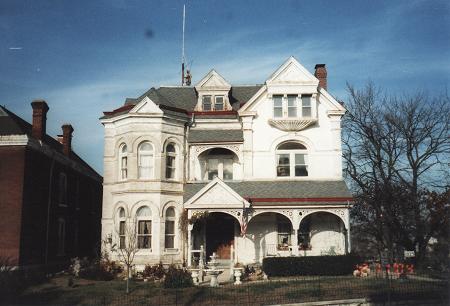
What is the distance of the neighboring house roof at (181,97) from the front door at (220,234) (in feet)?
20.6

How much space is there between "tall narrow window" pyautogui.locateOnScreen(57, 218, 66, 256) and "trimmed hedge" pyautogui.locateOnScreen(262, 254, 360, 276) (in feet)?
44.8

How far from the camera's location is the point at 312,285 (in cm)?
2070

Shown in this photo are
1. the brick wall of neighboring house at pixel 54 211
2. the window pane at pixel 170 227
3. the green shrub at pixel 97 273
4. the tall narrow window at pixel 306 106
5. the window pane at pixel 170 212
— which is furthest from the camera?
the tall narrow window at pixel 306 106

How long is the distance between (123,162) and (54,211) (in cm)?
529

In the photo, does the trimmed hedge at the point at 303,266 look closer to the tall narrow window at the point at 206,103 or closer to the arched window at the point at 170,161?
the arched window at the point at 170,161

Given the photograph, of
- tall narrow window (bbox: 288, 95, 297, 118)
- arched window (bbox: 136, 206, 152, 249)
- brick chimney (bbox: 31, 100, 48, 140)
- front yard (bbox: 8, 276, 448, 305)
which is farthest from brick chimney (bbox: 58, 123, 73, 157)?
tall narrow window (bbox: 288, 95, 297, 118)

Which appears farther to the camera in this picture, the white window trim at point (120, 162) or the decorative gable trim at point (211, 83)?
the decorative gable trim at point (211, 83)

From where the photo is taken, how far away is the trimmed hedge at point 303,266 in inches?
971

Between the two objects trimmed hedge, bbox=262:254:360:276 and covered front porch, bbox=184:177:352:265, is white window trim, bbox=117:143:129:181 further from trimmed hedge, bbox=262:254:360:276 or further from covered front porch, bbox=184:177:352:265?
trimmed hedge, bbox=262:254:360:276

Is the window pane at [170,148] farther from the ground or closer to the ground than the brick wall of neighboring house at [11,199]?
farther from the ground

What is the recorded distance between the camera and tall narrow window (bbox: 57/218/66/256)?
31.3 m

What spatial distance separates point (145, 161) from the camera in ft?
95.0

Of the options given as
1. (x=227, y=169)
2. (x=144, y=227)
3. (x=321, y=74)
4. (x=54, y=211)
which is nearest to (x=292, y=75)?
(x=321, y=74)

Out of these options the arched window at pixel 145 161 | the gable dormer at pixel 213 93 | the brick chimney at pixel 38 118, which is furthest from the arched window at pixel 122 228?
the gable dormer at pixel 213 93
